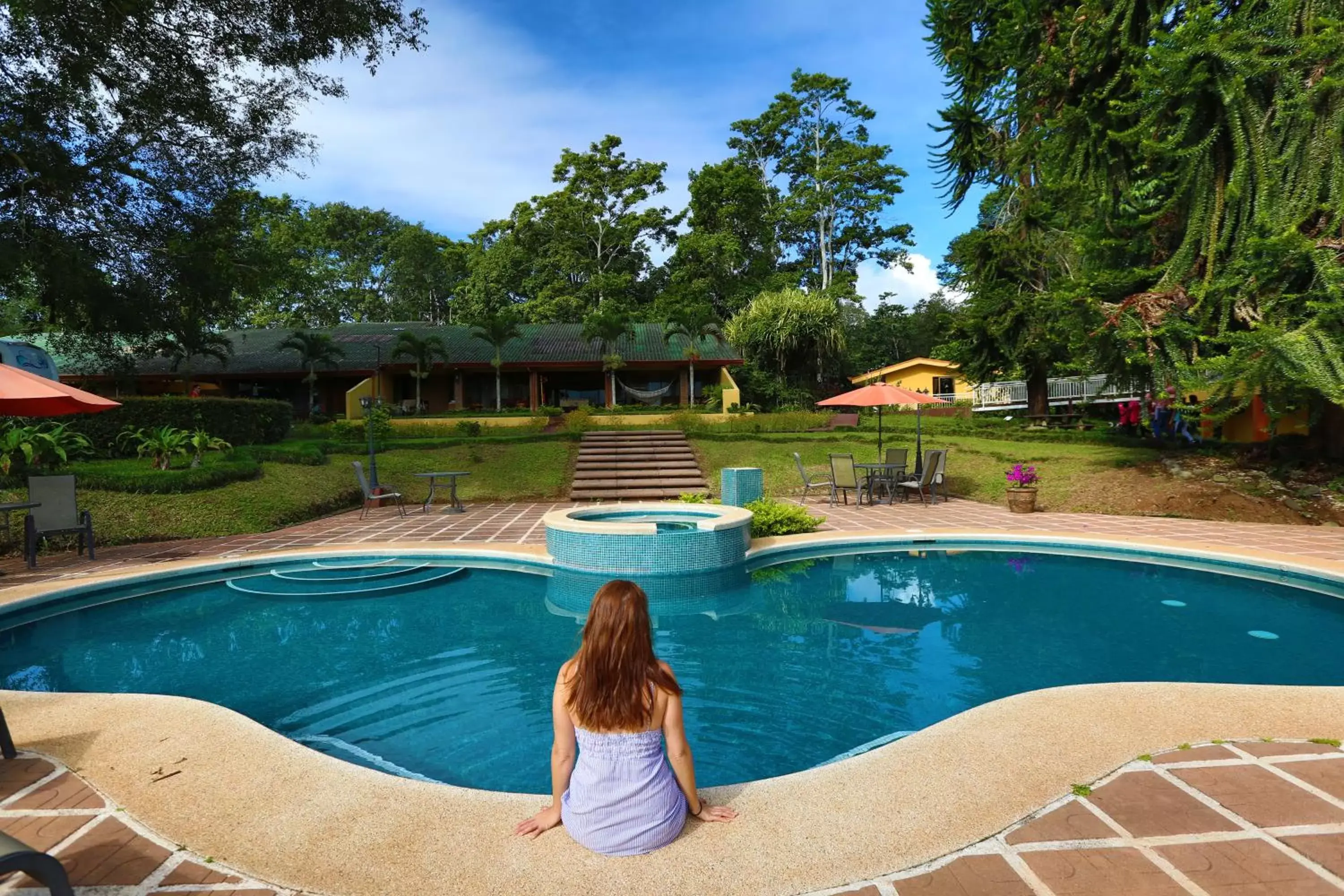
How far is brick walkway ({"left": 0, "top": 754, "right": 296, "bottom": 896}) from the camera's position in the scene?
2.29m

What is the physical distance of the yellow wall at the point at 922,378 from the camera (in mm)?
36875

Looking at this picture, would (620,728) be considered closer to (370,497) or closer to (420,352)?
(370,497)

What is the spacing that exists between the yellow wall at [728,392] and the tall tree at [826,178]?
1387 cm

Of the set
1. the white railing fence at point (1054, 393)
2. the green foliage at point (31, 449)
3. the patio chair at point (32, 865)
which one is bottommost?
the patio chair at point (32, 865)

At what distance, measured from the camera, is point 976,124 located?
1822 cm

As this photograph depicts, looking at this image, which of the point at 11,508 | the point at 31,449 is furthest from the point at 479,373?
the point at 11,508

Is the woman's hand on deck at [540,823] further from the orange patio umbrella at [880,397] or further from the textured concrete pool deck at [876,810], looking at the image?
the orange patio umbrella at [880,397]

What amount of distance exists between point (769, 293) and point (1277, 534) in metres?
24.2

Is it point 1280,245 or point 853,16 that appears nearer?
point 1280,245

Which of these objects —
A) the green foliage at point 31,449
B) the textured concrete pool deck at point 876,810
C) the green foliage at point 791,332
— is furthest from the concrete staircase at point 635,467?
the textured concrete pool deck at point 876,810

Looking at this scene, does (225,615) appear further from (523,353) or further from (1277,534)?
(523,353)

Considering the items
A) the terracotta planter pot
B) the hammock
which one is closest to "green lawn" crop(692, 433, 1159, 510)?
the terracotta planter pot

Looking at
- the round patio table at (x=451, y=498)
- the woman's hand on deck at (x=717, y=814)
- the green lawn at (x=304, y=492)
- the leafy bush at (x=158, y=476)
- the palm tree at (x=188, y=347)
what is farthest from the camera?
the palm tree at (x=188, y=347)

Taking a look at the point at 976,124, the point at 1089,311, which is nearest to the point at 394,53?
the point at 976,124
